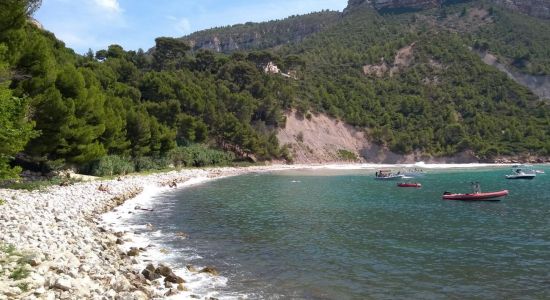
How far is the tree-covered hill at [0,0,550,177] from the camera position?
36.4m

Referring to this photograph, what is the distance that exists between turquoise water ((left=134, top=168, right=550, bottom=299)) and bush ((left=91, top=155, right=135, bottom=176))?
554 inches

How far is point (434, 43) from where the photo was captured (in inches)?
7328

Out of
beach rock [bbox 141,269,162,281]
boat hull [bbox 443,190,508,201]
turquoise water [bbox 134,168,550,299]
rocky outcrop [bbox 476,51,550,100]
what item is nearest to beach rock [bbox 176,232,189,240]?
turquoise water [bbox 134,168,550,299]

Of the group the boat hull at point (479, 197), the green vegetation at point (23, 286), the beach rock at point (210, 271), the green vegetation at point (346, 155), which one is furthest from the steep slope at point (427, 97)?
the green vegetation at point (23, 286)

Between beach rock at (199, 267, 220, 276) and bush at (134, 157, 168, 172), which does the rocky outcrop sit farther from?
beach rock at (199, 267, 220, 276)

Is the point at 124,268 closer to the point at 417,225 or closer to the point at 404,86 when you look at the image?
the point at 417,225

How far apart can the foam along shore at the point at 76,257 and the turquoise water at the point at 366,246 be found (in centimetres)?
186

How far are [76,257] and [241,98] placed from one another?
98.1 metres

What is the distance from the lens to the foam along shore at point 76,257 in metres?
12.6

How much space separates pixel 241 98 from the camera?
371 feet

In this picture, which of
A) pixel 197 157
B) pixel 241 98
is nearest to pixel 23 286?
pixel 197 157

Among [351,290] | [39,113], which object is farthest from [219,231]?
[39,113]

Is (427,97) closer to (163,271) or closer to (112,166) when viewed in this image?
(112,166)

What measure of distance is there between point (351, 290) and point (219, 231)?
1276 centimetres
